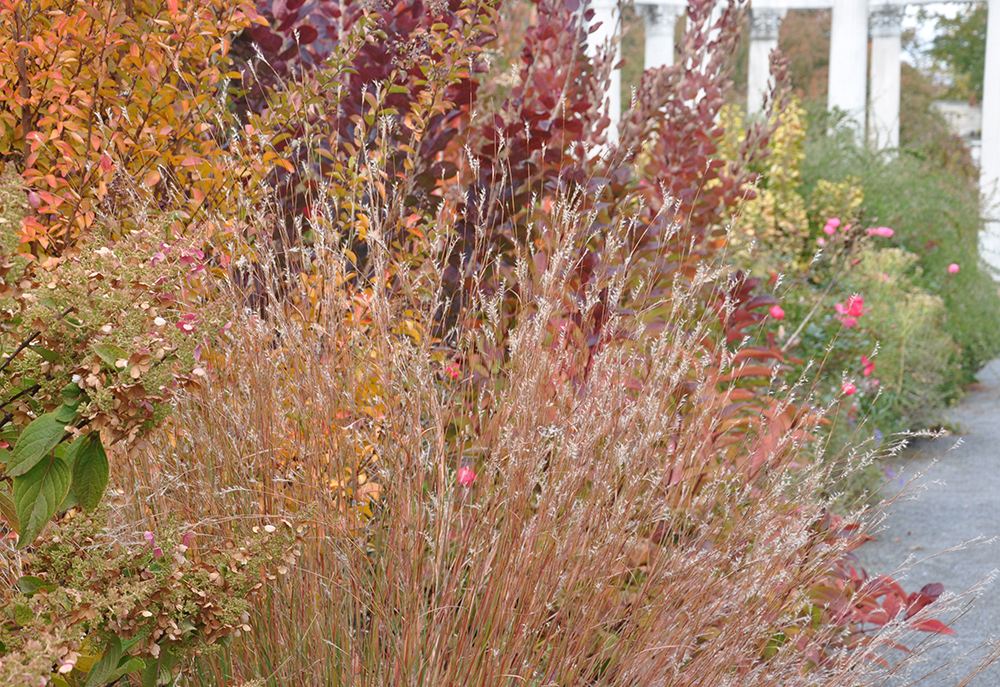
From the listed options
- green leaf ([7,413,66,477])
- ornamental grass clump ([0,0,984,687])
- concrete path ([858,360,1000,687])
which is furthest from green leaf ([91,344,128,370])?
concrete path ([858,360,1000,687])

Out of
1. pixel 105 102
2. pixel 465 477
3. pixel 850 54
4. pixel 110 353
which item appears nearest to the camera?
pixel 110 353

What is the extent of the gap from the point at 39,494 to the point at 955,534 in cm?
489

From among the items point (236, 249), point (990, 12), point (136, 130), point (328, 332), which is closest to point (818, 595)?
point (328, 332)

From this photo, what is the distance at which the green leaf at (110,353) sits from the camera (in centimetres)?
118

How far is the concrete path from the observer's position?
11.9 feet

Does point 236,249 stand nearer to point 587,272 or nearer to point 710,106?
point 587,272

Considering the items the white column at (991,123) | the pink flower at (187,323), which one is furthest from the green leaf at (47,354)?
the white column at (991,123)

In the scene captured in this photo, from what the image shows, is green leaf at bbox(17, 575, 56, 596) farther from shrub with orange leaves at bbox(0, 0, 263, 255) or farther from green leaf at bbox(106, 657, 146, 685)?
shrub with orange leaves at bbox(0, 0, 263, 255)

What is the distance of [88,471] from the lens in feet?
4.10

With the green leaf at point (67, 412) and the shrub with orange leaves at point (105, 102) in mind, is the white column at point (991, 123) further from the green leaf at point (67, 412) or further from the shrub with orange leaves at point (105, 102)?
the green leaf at point (67, 412)

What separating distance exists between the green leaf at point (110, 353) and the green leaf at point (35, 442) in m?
0.11

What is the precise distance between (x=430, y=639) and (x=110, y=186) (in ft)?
4.96

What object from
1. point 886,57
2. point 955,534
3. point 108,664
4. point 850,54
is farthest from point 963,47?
point 108,664

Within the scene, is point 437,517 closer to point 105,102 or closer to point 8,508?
point 8,508
